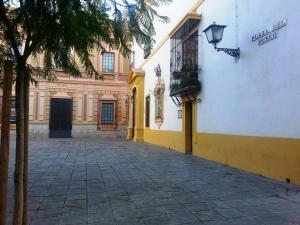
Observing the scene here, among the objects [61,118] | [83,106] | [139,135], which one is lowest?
[139,135]

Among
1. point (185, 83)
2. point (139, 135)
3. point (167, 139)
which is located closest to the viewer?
point (185, 83)

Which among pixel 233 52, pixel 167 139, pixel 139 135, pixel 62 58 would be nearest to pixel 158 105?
pixel 167 139

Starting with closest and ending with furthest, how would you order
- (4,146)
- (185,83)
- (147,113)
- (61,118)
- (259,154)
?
(4,146)
(259,154)
(185,83)
(147,113)
(61,118)

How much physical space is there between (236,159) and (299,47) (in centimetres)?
339

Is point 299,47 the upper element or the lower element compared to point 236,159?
upper

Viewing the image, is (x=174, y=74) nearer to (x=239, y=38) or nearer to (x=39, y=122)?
(x=239, y=38)

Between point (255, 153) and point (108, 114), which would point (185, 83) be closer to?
point (255, 153)

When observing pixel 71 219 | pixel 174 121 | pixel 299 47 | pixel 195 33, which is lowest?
pixel 71 219

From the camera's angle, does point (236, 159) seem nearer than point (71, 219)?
No

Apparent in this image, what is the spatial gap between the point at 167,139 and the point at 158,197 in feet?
31.7

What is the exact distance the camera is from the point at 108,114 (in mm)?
26047

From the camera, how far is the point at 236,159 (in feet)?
28.5

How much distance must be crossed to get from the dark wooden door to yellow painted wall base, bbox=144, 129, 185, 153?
7.81 metres

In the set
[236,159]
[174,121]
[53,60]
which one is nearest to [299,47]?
[236,159]
